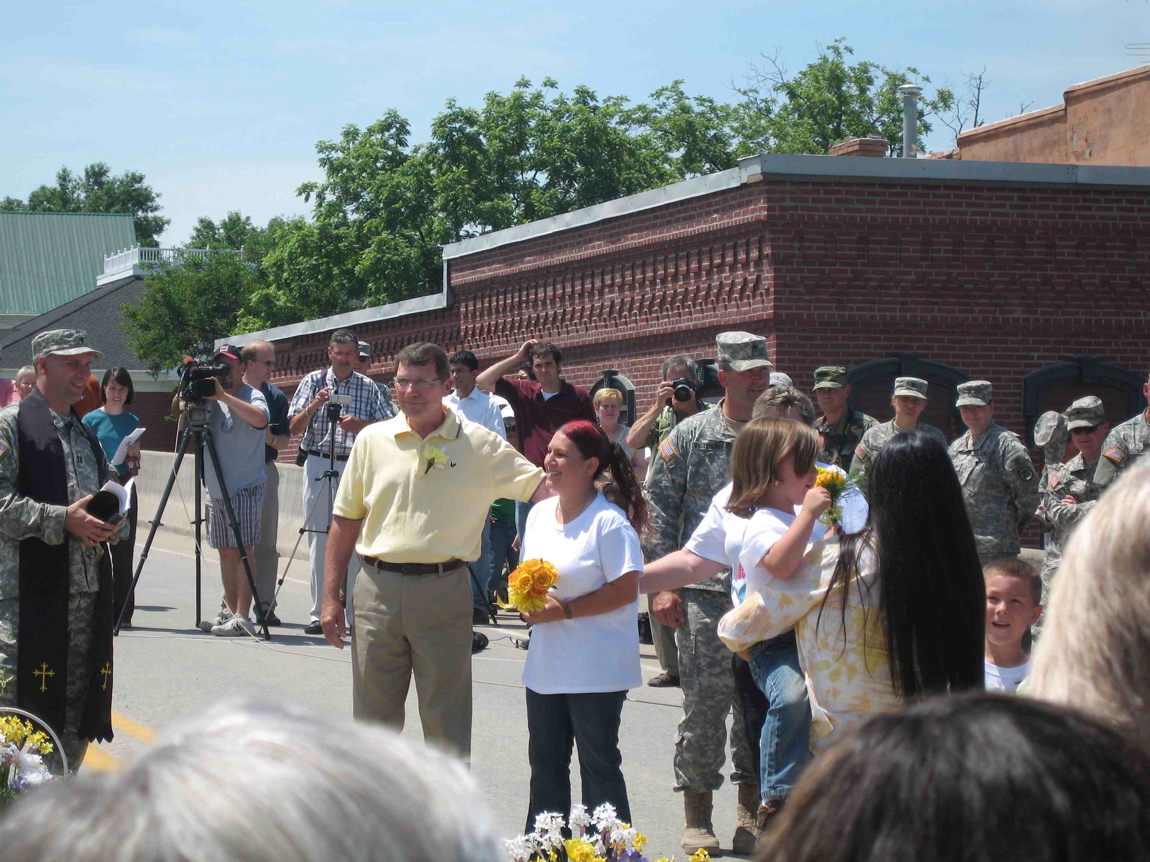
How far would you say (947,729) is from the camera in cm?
131

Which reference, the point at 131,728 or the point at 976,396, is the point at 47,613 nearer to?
the point at 131,728

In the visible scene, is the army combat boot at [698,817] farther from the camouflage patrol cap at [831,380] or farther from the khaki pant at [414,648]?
the camouflage patrol cap at [831,380]

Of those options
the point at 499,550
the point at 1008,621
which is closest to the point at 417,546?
the point at 1008,621

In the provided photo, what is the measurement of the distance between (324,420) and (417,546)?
515 centimetres

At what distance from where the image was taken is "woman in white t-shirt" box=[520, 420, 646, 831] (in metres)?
5.16

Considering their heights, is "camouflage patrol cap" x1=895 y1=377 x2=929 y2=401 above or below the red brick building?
below

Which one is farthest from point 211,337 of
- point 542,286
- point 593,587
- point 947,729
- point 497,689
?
point 947,729

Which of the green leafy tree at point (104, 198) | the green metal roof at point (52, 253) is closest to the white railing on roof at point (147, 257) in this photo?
the green metal roof at point (52, 253)

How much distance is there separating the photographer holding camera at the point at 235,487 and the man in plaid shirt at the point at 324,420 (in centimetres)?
35

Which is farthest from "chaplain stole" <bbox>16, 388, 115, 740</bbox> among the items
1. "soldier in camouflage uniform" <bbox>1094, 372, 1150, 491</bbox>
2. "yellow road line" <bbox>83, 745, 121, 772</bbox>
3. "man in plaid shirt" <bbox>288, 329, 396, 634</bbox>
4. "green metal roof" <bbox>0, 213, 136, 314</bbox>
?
"green metal roof" <bbox>0, 213, 136, 314</bbox>

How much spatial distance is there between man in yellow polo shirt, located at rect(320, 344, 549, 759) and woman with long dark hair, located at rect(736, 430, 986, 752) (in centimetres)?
219

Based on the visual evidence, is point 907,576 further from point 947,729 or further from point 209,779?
point 209,779

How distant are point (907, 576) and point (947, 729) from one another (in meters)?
2.93

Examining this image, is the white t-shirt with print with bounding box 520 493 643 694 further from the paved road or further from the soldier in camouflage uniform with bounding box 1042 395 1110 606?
the soldier in camouflage uniform with bounding box 1042 395 1110 606
